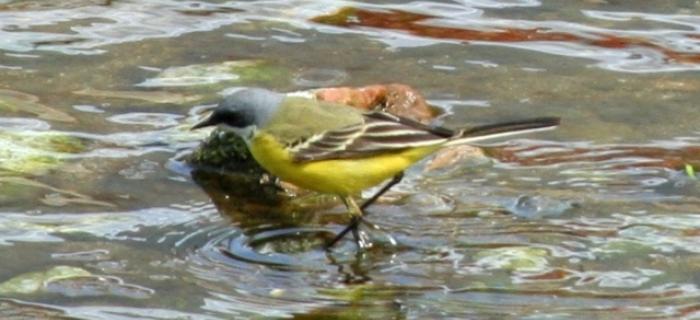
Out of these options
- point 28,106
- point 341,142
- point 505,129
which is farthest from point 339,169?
point 28,106

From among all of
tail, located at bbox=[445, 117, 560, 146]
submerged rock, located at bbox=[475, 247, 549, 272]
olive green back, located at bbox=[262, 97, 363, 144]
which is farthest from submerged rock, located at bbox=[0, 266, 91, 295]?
tail, located at bbox=[445, 117, 560, 146]

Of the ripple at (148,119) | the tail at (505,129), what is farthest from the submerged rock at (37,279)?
the ripple at (148,119)

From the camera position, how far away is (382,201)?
7930mm

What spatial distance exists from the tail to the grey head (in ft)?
2.89

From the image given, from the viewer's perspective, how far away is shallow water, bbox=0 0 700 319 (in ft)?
21.9

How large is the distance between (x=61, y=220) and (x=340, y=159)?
3.99 feet

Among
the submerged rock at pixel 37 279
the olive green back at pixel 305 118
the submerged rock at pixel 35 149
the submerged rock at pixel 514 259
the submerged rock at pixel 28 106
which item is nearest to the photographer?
the submerged rock at pixel 37 279

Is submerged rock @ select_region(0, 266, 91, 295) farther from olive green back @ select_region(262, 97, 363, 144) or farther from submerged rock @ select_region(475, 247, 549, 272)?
submerged rock @ select_region(475, 247, 549, 272)

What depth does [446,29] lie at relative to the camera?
34.8 feet

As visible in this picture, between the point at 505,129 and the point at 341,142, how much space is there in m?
0.75

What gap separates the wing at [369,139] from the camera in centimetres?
745

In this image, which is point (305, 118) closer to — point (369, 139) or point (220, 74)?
point (369, 139)

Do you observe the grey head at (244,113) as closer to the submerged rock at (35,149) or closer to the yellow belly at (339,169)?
the yellow belly at (339,169)

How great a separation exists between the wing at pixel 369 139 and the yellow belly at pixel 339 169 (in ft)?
0.11
